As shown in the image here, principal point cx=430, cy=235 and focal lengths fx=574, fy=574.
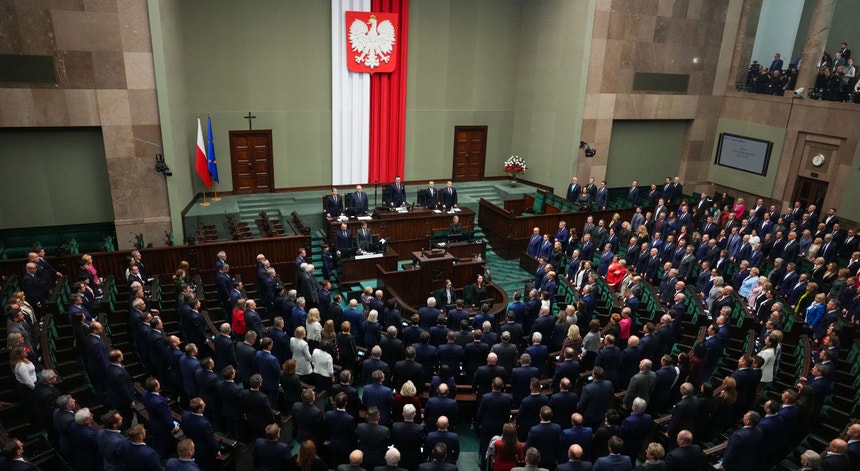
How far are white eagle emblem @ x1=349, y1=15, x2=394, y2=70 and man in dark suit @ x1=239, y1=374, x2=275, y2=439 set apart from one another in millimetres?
12606

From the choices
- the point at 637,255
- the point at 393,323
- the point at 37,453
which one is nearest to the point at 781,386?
the point at 637,255

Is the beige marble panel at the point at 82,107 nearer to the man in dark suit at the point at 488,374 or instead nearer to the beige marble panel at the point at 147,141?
the beige marble panel at the point at 147,141

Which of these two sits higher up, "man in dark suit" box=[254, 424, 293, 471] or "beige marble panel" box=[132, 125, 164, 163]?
"beige marble panel" box=[132, 125, 164, 163]

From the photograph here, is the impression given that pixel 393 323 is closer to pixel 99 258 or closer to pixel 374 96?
pixel 99 258

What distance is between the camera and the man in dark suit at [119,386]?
645 cm

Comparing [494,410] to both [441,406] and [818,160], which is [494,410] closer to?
[441,406]

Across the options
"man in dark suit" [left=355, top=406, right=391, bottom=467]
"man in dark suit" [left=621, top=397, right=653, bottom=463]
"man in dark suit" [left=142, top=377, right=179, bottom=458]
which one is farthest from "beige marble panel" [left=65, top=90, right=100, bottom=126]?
"man in dark suit" [left=621, top=397, right=653, bottom=463]

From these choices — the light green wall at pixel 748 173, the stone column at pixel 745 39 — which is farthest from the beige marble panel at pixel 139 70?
the stone column at pixel 745 39

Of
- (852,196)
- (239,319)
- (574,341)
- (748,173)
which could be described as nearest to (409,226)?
(239,319)

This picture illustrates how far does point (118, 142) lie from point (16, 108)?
1.96 m

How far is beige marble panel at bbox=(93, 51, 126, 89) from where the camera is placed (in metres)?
12.3

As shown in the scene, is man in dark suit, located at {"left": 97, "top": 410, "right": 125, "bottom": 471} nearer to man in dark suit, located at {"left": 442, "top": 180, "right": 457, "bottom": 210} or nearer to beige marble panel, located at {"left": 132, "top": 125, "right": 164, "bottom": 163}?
beige marble panel, located at {"left": 132, "top": 125, "right": 164, "bottom": 163}

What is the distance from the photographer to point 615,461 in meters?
5.20

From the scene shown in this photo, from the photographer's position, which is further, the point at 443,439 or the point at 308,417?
the point at 308,417
